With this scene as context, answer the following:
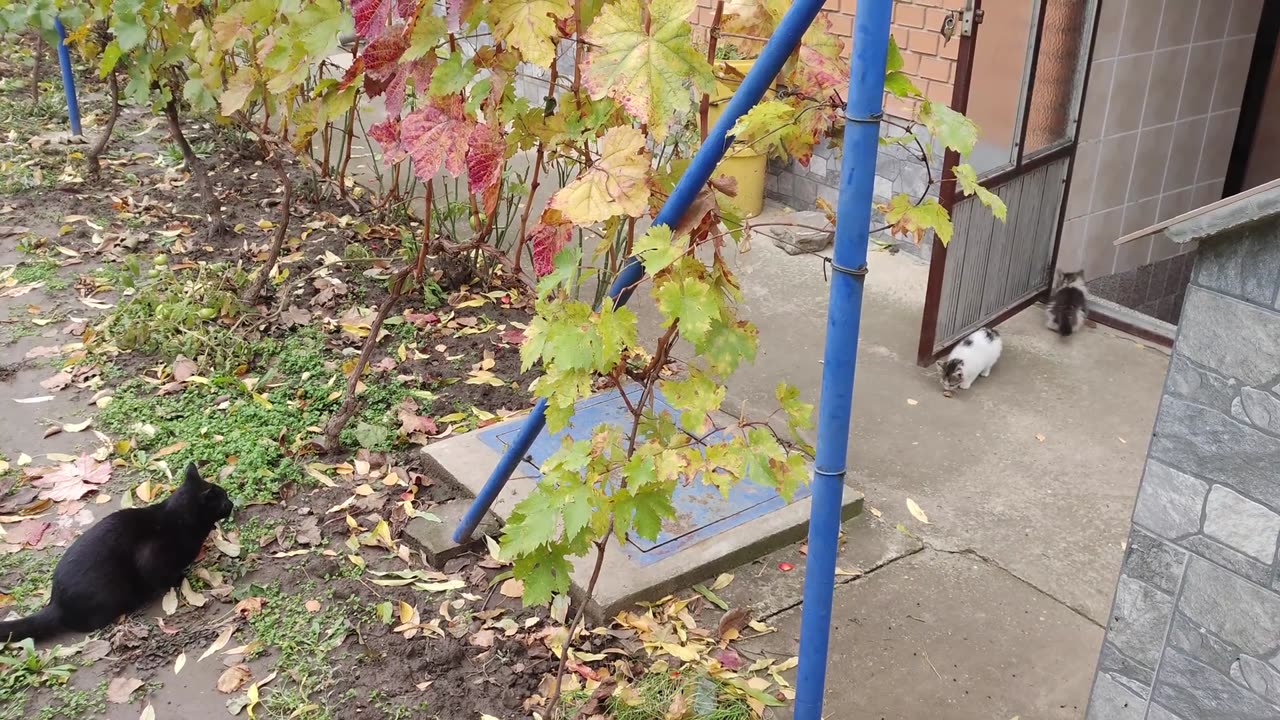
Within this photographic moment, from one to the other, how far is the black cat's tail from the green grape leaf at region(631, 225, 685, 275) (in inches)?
92.0

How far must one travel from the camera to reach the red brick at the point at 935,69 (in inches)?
219

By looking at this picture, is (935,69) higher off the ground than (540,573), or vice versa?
(935,69)

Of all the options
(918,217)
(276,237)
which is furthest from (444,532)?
(918,217)

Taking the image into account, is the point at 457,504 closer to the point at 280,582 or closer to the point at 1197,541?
the point at 280,582

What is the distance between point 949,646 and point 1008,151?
8.69 feet

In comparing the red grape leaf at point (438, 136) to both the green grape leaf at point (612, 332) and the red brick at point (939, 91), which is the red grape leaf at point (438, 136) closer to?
the green grape leaf at point (612, 332)

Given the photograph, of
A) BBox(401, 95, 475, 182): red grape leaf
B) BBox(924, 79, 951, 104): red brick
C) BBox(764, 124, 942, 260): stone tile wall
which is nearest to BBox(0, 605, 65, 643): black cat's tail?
BBox(401, 95, 475, 182): red grape leaf

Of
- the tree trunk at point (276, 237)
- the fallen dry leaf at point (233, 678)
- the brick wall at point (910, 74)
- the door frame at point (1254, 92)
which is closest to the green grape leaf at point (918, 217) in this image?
the fallen dry leaf at point (233, 678)

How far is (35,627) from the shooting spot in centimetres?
319

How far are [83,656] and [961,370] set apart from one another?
11.8 feet

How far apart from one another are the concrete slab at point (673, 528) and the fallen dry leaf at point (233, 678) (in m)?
0.99

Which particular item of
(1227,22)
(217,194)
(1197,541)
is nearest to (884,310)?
(1227,22)

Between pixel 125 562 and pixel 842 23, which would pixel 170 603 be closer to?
pixel 125 562

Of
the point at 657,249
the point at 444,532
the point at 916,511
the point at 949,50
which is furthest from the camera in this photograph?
the point at 949,50
